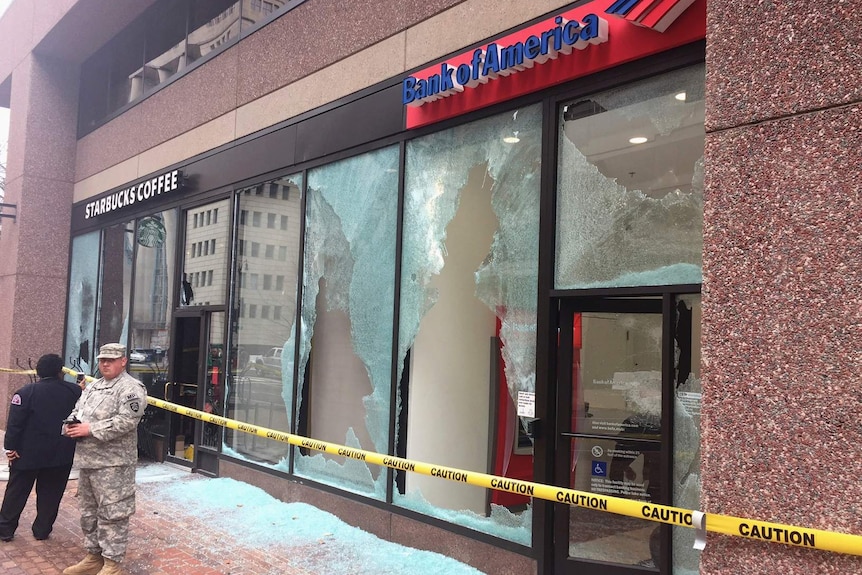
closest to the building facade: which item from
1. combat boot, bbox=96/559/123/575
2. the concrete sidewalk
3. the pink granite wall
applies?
the pink granite wall

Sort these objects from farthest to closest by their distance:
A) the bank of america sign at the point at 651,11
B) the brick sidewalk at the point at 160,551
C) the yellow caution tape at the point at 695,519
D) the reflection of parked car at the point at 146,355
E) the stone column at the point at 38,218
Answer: the stone column at the point at 38,218
the reflection of parked car at the point at 146,355
the brick sidewalk at the point at 160,551
the bank of america sign at the point at 651,11
the yellow caution tape at the point at 695,519

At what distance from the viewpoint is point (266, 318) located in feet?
29.1

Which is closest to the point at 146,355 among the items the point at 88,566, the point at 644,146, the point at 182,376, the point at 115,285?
the point at 182,376

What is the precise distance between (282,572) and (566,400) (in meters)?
2.59

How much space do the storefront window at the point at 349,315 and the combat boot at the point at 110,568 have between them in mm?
2366

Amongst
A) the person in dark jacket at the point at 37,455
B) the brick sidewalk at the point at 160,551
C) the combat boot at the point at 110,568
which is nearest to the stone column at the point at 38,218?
the brick sidewalk at the point at 160,551

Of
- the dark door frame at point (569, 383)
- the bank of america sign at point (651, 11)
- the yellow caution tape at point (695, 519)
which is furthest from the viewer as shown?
the dark door frame at point (569, 383)

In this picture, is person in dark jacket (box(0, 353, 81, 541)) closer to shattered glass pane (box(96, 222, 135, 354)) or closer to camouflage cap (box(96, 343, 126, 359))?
camouflage cap (box(96, 343, 126, 359))

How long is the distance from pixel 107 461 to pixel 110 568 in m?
0.78

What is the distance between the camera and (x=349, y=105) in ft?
25.0

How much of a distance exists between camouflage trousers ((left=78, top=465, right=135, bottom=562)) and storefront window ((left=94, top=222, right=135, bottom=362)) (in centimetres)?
711

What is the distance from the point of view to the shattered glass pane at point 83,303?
13641 mm

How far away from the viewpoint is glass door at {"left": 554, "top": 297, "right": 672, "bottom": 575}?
4934mm

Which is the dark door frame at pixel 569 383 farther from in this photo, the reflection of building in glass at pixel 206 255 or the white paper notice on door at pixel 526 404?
the reflection of building in glass at pixel 206 255
